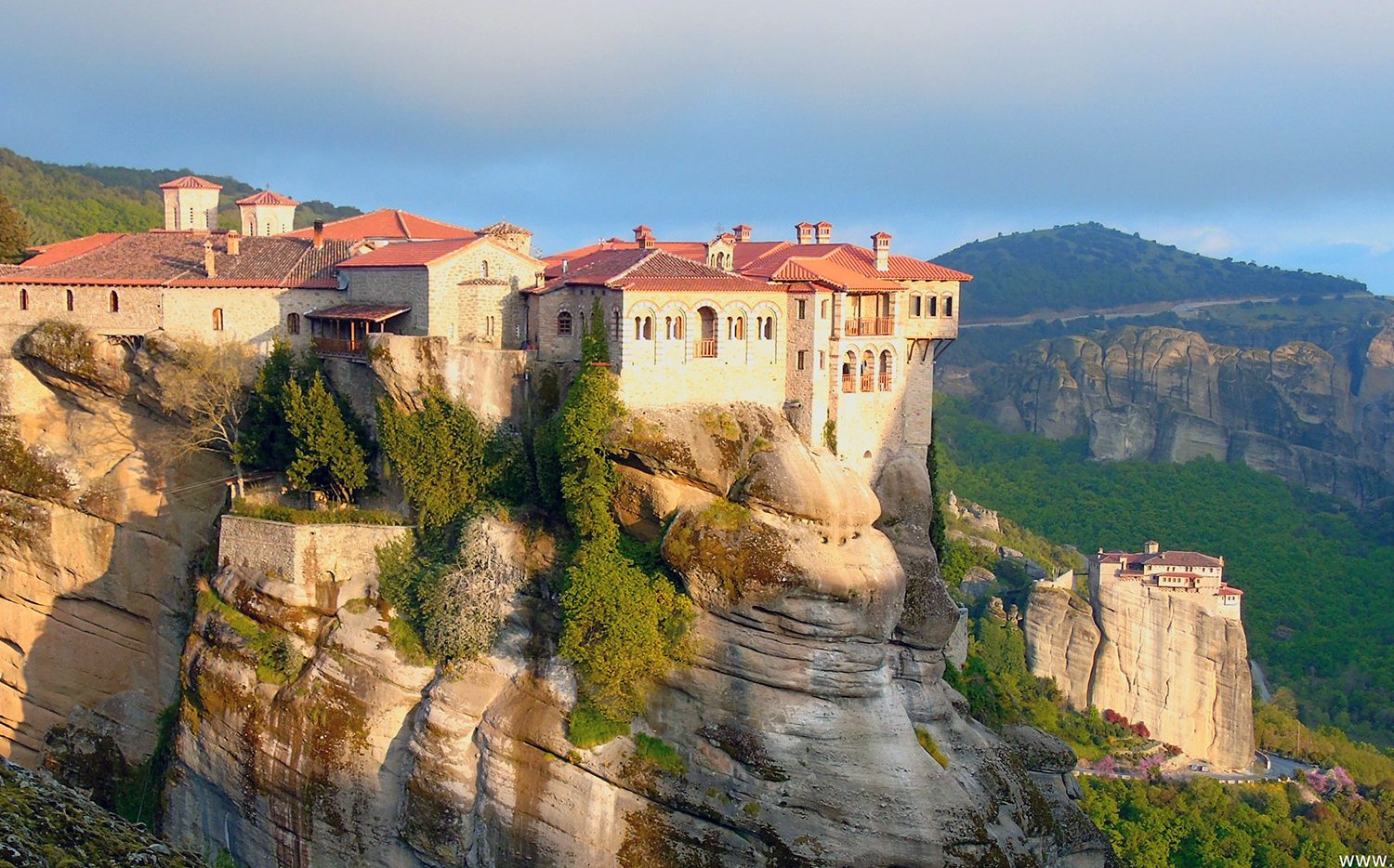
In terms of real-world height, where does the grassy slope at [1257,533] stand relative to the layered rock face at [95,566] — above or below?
below

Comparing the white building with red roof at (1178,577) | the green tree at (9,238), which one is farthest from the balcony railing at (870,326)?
the white building with red roof at (1178,577)

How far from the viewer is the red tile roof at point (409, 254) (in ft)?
116

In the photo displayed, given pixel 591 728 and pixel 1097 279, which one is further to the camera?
pixel 1097 279

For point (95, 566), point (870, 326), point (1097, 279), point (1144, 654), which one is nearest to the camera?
point (870, 326)

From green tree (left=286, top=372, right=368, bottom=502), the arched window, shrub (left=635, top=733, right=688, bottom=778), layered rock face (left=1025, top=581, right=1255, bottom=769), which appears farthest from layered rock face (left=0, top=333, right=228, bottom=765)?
layered rock face (left=1025, top=581, right=1255, bottom=769)

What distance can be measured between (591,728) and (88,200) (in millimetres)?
64821

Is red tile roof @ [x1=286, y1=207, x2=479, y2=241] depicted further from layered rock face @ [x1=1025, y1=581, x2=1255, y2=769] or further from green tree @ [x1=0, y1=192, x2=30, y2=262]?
layered rock face @ [x1=1025, y1=581, x2=1255, y2=769]

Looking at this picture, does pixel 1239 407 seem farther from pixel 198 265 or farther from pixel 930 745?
pixel 198 265

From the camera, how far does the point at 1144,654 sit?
65.8 m

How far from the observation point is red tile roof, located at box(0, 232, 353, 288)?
Answer: 126 ft

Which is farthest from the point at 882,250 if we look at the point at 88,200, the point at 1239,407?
the point at 1239,407

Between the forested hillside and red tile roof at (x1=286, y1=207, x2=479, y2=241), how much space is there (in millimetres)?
22329

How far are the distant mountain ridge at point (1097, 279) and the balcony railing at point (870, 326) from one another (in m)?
110

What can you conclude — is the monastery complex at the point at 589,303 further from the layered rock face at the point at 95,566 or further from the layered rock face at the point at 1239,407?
the layered rock face at the point at 1239,407
